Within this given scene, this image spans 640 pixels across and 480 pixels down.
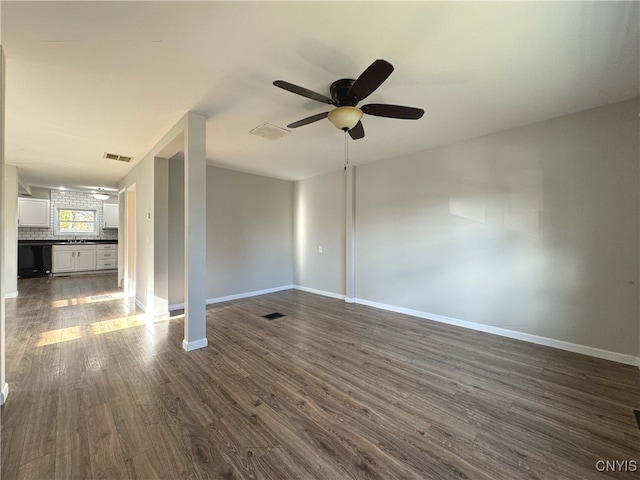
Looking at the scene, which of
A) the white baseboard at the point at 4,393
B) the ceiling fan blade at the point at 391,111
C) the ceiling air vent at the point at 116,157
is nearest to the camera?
the white baseboard at the point at 4,393

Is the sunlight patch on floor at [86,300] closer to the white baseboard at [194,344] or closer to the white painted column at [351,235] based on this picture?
the white baseboard at [194,344]

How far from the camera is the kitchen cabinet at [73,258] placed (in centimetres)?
710

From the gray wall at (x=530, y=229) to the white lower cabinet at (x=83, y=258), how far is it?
880cm

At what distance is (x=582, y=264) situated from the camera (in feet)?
8.83

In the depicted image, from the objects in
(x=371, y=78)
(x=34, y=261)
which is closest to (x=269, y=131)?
(x=371, y=78)

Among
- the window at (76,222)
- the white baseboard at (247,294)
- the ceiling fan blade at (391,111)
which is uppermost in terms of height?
the ceiling fan blade at (391,111)

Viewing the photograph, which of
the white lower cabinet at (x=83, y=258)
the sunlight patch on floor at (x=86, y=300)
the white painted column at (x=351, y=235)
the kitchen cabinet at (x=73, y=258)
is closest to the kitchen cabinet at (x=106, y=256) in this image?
the white lower cabinet at (x=83, y=258)

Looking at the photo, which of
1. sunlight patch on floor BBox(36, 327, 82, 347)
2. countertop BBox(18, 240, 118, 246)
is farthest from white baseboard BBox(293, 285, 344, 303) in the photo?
countertop BBox(18, 240, 118, 246)

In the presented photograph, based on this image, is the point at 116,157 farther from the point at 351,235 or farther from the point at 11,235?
the point at 351,235

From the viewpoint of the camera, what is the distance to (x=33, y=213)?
7.12 m

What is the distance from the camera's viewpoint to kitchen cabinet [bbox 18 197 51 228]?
6980 millimetres

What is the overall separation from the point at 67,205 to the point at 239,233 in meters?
6.81

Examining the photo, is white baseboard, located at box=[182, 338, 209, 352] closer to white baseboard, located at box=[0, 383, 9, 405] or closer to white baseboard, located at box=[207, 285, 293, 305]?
white baseboard, located at box=[0, 383, 9, 405]

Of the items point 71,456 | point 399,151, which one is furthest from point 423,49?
point 71,456
